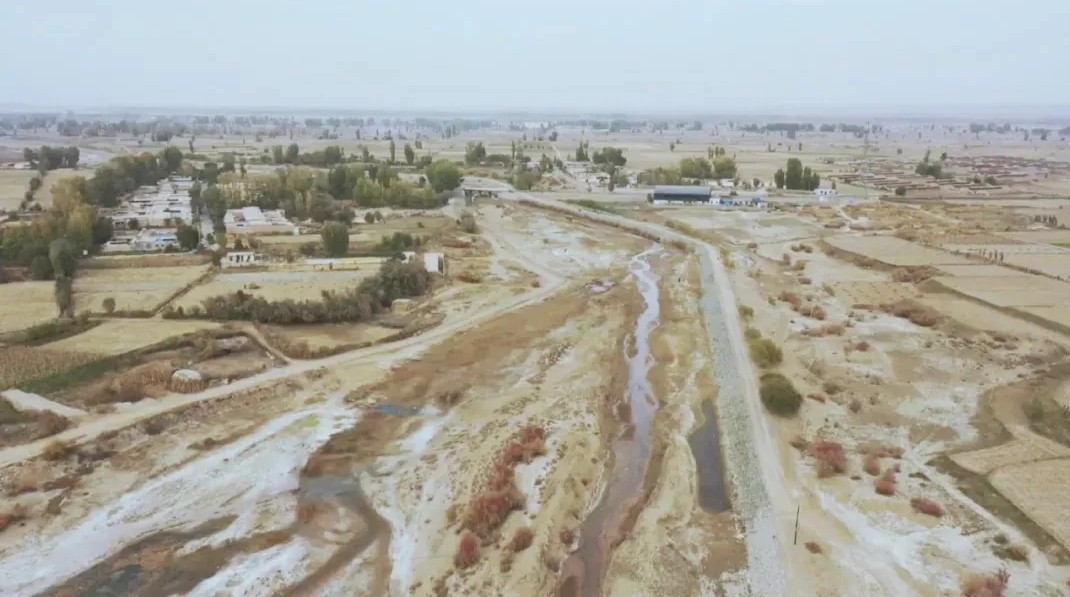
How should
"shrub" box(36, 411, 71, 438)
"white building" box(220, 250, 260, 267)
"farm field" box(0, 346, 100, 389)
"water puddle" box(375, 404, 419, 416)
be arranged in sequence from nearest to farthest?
"shrub" box(36, 411, 71, 438) < "water puddle" box(375, 404, 419, 416) < "farm field" box(0, 346, 100, 389) < "white building" box(220, 250, 260, 267)

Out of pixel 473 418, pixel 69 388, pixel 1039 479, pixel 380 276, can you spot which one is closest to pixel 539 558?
pixel 473 418

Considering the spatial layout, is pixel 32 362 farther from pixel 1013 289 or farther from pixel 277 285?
pixel 1013 289

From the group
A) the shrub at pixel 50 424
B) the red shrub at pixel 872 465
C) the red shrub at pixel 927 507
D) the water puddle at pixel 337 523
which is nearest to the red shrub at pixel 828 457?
the red shrub at pixel 872 465

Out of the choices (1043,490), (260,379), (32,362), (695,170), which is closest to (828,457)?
(1043,490)

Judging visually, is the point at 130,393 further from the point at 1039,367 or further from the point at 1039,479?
the point at 1039,367

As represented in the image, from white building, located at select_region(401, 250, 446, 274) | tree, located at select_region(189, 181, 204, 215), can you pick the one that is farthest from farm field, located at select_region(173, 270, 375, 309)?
tree, located at select_region(189, 181, 204, 215)

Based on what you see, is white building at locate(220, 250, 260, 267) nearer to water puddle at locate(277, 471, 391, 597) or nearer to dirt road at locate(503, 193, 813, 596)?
water puddle at locate(277, 471, 391, 597)

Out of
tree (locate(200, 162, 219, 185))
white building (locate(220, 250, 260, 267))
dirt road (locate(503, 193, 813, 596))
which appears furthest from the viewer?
tree (locate(200, 162, 219, 185))
